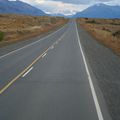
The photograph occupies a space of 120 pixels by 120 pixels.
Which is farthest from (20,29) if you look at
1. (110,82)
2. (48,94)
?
(48,94)

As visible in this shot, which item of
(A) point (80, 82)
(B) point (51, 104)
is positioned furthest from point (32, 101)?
(A) point (80, 82)

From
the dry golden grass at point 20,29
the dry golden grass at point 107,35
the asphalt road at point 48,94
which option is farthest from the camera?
the dry golden grass at point 20,29

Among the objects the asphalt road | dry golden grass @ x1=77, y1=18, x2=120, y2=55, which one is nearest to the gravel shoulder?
the asphalt road

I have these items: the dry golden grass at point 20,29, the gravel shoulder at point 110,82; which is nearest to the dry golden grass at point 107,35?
the gravel shoulder at point 110,82

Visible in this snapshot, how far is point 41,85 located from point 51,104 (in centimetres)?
311

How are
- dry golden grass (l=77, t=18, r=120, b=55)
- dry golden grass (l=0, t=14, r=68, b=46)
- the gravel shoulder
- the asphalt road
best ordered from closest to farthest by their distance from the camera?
the asphalt road
the gravel shoulder
dry golden grass (l=77, t=18, r=120, b=55)
dry golden grass (l=0, t=14, r=68, b=46)

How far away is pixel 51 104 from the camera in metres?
9.49

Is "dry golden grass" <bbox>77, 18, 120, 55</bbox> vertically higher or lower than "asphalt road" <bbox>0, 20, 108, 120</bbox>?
lower

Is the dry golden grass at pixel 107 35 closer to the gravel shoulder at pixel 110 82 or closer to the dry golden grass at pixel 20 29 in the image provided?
the gravel shoulder at pixel 110 82

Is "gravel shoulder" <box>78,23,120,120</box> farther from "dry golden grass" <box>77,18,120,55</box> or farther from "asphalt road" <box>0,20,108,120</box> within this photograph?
"dry golden grass" <box>77,18,120,55</box>

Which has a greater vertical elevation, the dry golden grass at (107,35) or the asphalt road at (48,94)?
the asphalt road at (48,94)

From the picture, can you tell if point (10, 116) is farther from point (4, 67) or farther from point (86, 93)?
point (4, 67)

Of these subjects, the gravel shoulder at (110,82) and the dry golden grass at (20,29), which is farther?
the dry golden grass at (20,29)

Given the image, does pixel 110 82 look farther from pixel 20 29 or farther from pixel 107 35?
pixel 20 29
